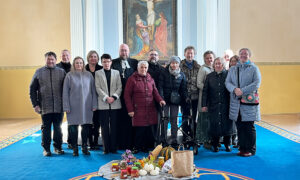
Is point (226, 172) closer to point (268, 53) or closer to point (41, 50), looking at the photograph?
point (268, 53)

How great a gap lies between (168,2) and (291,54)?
3.54 m

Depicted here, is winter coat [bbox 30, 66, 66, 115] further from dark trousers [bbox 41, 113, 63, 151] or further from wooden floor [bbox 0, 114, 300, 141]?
wooden floor [bbox 0, 114, 300, 141]

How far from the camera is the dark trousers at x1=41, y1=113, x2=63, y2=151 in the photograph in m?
4.37

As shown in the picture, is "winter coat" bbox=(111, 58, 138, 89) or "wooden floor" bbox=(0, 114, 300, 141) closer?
"winter coat" bbox=(111, 58, 138, 89)

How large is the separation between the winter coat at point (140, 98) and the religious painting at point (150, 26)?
4.00 meters

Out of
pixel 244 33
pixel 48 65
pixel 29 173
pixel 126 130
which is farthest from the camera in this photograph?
pixel 244 33

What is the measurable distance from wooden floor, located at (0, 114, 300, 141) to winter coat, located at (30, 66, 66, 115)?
2.03m

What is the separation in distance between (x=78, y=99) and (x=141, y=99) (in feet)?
2.91

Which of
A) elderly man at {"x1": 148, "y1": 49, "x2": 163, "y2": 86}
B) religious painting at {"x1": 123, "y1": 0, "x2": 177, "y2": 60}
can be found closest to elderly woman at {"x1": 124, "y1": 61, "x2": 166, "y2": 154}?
elderly man at {"x1": 148, "y1": 49, "x2": 163, "y2": 86}

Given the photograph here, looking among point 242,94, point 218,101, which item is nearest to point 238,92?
point 242,94

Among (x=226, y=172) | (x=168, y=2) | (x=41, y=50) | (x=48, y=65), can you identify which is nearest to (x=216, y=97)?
(x=226, y=172)

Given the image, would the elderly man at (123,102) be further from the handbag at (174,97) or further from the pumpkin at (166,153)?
the pumpkin at (166,153)

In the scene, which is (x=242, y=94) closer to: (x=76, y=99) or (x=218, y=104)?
(x=218, y=104)

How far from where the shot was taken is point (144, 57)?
327 inches
